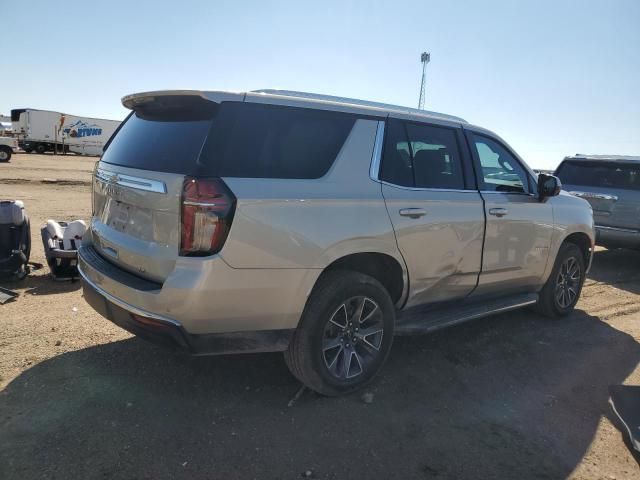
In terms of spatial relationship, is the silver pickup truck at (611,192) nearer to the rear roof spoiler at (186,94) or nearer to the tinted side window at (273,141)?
the tinted side window at (273,141)

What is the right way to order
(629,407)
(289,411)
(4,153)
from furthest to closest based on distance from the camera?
(4,153) → (629,407) → (289,411)

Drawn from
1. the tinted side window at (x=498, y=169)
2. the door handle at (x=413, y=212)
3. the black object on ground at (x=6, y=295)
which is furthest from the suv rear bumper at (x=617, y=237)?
the black object on ground at (x=6, y=295)

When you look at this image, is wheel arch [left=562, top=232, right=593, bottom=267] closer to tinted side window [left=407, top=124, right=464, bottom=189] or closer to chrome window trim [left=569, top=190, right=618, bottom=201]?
tinted side window [left=407, top=124, right=464, bottom=189]

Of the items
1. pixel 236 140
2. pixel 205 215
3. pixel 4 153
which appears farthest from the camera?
pixel 4 153

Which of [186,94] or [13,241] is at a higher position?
[186,94]

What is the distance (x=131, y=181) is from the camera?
3045 millimetres

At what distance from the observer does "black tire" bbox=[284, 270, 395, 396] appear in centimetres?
312

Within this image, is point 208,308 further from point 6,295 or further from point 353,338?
point 6,295

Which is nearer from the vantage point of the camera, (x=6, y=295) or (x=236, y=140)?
(x=236, y=140)

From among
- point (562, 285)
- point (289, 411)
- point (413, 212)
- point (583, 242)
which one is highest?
point (413, 212)

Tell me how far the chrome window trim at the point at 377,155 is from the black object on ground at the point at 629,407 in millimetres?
2337

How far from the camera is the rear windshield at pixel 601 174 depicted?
812cm

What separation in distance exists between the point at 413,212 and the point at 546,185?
6.32 ft

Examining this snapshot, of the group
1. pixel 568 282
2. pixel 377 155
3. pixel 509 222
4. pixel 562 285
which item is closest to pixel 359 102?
pixel 377 155
